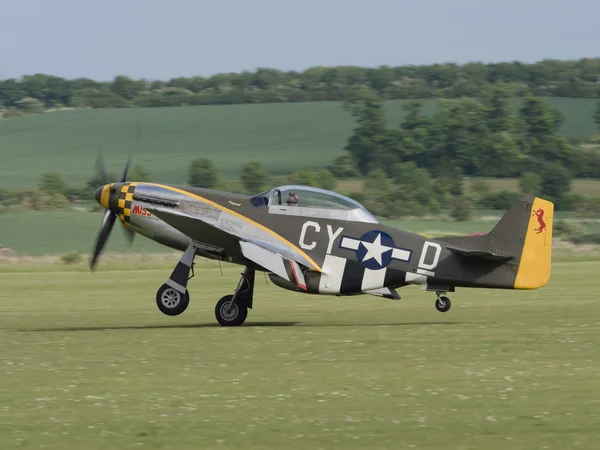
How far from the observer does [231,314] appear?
16266 mm

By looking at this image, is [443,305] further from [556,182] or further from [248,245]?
[556,182]

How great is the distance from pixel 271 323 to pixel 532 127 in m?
72.7

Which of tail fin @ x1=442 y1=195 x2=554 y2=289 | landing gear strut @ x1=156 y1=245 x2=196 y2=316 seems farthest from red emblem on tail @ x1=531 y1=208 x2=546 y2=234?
landing gear strut @ x1=156 y1=245 x2=196 y2=316

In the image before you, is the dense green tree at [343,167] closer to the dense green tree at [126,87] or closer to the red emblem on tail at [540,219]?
the dense green tree at [126,87]

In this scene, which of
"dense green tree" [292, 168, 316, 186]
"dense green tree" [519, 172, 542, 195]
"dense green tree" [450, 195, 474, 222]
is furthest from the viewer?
"dense green tree" [519, 172, 542, 195]

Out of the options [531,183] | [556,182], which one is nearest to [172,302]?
[531,183]

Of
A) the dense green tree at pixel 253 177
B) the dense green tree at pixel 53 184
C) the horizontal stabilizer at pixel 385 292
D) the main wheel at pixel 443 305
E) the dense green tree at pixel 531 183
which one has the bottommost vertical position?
the dense green tree at pixel 53 184

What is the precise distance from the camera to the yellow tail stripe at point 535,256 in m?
15.7

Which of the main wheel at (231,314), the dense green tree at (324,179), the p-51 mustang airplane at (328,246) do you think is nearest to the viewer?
the p-51 mustang airplane at (328,246)

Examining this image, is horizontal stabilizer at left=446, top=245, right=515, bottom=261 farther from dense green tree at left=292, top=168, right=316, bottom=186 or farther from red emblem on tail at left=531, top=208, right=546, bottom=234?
dense green tree at left=292, top=168, right=316, bottom=186

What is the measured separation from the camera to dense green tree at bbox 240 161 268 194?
68.7 meters

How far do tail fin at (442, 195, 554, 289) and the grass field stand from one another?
2.56 ft

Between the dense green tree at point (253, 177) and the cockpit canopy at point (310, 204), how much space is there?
51.7m

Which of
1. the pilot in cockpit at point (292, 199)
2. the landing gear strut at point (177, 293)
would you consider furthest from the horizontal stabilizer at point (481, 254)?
the landing gear strut at point (177, 293)
